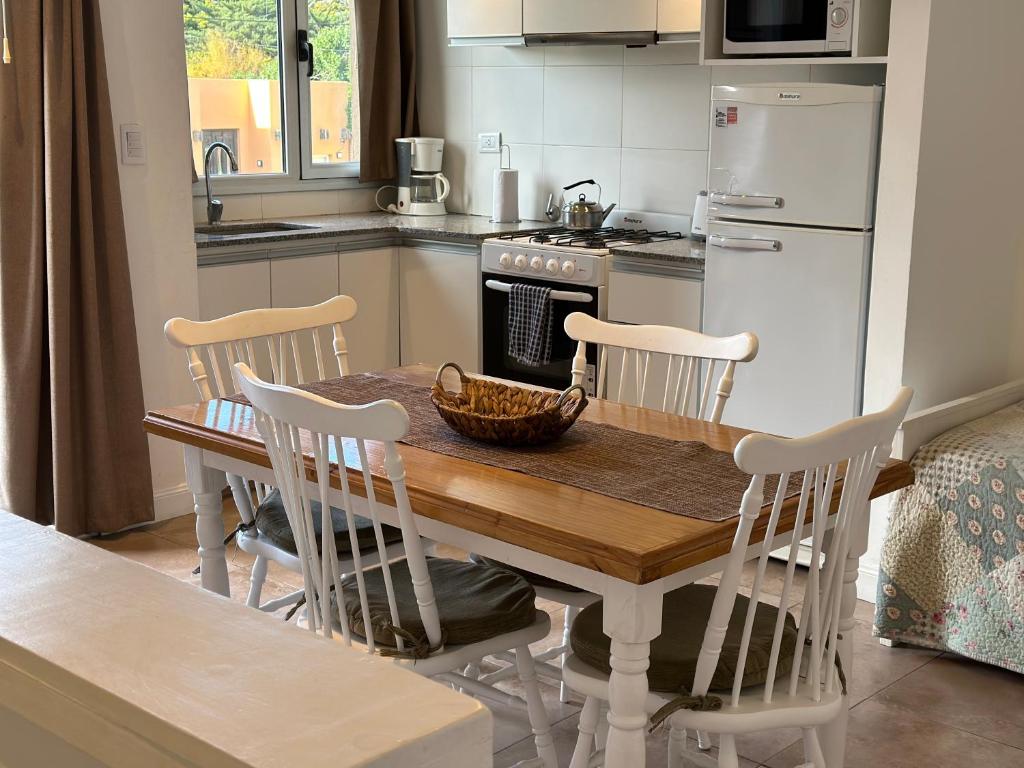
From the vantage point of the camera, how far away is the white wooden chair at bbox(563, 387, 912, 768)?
5.74 ft

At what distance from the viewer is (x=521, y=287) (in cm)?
415

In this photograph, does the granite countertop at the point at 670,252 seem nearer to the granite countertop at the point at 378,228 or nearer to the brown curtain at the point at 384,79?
the granite countertop at the point at 378,228

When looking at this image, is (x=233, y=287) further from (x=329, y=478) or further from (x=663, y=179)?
(x=329, y=478)

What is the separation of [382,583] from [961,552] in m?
1.54

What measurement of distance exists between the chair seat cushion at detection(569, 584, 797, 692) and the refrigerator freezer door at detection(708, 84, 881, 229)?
1.53 meters

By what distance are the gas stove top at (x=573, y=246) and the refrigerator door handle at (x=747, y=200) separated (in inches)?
19.1

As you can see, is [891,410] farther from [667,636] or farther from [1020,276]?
[1020,276]

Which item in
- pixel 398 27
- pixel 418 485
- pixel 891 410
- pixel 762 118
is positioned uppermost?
pixel 398 27

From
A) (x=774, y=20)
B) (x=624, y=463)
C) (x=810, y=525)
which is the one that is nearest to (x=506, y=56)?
(x=774, y=20)

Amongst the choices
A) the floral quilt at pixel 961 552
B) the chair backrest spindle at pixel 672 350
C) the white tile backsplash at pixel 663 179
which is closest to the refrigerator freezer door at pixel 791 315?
the floral quilt at pixel 961 552

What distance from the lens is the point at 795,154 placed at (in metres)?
3.39

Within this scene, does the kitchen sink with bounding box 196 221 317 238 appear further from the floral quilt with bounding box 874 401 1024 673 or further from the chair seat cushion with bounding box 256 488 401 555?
the floral quilt with bounding box 874 401 1024 673

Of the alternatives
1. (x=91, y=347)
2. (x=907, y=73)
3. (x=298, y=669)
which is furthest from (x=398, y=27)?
(x=298, y=669)

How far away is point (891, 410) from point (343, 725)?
146 cm
